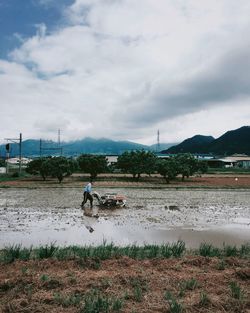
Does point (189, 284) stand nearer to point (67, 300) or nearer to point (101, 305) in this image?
point (101, 305)

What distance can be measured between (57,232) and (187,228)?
6331 millimetres

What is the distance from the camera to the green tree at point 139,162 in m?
66.2

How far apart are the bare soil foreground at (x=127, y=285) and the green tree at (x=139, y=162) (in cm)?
5474

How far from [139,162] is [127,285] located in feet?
190

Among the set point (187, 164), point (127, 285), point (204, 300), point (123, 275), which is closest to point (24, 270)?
point (123, 275)

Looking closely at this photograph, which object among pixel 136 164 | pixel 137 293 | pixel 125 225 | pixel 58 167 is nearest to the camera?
pixel 137 293

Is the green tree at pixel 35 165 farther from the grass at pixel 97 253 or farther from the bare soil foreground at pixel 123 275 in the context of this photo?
the grass at pixel 97 253

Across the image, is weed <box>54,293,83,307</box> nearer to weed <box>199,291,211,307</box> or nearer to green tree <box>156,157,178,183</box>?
weed <box>199,291,211,307</box>

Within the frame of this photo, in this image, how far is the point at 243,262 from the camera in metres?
11.2

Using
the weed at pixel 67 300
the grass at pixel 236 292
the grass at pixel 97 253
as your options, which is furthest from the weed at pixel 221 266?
the weed at pixel 67 300

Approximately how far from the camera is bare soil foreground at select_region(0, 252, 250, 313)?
768 centimetres

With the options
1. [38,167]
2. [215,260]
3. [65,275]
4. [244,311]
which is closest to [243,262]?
[215,260]

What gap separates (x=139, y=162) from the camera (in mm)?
66750

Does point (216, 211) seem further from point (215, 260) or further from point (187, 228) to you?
point (215, 260)
